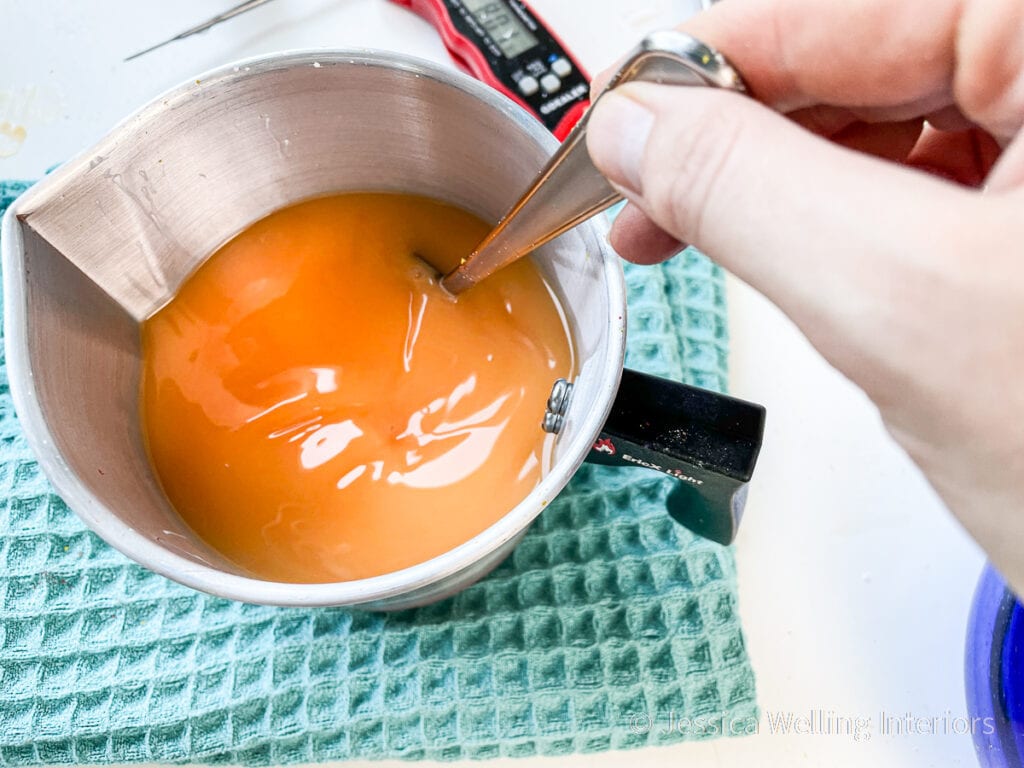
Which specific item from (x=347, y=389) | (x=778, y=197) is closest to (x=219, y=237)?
(x=347, y=389)

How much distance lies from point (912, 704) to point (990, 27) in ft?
1.26

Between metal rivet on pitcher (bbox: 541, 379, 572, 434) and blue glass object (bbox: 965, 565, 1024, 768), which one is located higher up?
metal rivet on pitcher (bbox: 541, 379, 572, 434)

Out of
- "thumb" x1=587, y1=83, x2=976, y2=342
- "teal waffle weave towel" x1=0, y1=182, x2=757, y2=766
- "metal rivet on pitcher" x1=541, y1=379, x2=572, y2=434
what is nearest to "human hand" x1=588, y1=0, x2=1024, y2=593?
"thumb" x1=587, y1=83, x2=976, y2=342

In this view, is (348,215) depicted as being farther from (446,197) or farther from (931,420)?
(931,420)

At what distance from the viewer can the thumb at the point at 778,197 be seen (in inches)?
10.0

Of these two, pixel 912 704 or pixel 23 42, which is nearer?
pixel 912 704

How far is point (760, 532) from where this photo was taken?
1.76 ft

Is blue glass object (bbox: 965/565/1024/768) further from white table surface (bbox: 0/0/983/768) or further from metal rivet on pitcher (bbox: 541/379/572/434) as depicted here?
metal rivet on pitcher (bbox: 541/379/572/434)

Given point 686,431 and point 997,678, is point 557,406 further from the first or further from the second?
point 997,678

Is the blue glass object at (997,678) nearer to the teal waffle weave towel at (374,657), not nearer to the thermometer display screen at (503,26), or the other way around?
the teal waffle weave towel at (374,657)

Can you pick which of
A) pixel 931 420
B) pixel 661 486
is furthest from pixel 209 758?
pixel 931 420

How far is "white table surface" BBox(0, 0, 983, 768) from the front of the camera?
1.63 ft

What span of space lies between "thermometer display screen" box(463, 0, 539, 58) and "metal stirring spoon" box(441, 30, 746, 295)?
22cm

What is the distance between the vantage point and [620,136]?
314 millimetres
